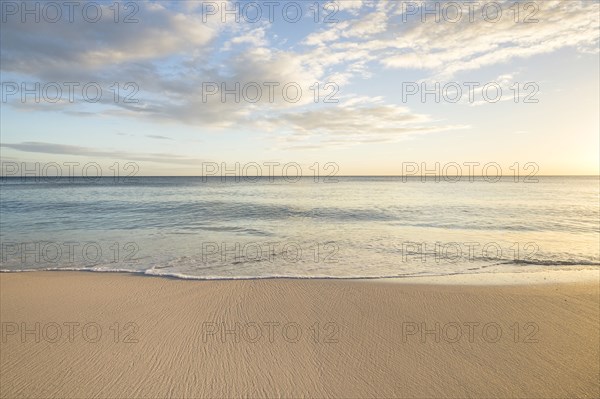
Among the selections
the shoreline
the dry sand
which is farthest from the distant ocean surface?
the dry sand

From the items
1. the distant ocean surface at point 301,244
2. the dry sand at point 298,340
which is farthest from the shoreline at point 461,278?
the dry sand at point 298,340

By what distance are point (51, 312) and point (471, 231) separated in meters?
14.6

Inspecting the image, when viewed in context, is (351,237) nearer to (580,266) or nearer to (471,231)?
(471,231)

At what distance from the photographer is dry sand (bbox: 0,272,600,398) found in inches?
148

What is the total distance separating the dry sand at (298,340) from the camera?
12.4 ft

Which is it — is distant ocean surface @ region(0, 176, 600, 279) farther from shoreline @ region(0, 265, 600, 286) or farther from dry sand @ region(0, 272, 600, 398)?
dry sand @ region(0, 272, 600, 398)

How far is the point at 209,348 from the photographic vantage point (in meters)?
4.54

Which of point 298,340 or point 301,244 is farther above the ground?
point 301,244

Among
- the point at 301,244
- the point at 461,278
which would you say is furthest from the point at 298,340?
the point at 301,244

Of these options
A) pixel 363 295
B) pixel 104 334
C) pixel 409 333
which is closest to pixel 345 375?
pixel 409 333

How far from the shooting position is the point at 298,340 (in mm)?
4777

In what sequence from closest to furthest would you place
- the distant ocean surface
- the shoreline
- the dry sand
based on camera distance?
the dry sand < the shoreline < the distant ocean surface

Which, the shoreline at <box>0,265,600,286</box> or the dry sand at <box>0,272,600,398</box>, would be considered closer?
the dry sand at <box>0,272,600,398</box>

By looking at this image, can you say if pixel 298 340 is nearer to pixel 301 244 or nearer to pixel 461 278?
pixel 461 278
